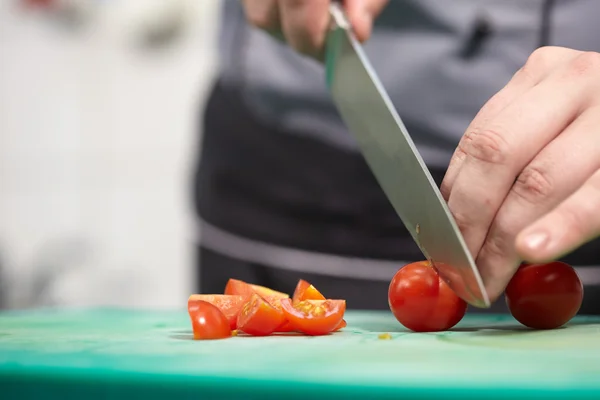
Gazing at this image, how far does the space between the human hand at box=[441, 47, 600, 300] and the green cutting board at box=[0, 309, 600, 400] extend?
132mm

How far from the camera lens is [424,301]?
1079mm

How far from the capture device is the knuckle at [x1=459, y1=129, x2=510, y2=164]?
101 centimetres

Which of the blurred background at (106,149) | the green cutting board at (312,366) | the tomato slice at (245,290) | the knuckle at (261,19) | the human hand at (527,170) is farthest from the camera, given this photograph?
the blurred background at (106,149)

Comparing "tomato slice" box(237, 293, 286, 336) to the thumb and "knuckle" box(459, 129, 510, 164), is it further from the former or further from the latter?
the thumb

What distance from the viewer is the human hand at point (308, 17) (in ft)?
4.73

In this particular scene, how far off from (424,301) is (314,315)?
0.50 feet

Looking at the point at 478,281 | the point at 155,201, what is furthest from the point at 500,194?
the point at 155,201

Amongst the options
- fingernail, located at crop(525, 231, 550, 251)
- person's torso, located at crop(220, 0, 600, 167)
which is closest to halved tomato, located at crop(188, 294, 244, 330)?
fingernail, located at crop(525, 231, 550, 251)

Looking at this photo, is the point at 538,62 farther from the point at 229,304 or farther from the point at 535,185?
the point at 229,304

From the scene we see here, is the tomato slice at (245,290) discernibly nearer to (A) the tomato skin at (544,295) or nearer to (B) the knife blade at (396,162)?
(B) the knife blade at (396,162)

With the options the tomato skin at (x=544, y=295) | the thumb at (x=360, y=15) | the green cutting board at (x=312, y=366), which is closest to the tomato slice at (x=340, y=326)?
the green cutting board at (x=312, y=366)

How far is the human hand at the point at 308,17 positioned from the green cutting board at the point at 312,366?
610 millimetres

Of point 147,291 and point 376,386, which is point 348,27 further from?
point 147,291

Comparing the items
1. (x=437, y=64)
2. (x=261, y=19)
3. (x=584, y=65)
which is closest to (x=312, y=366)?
(x=584, y=65)
